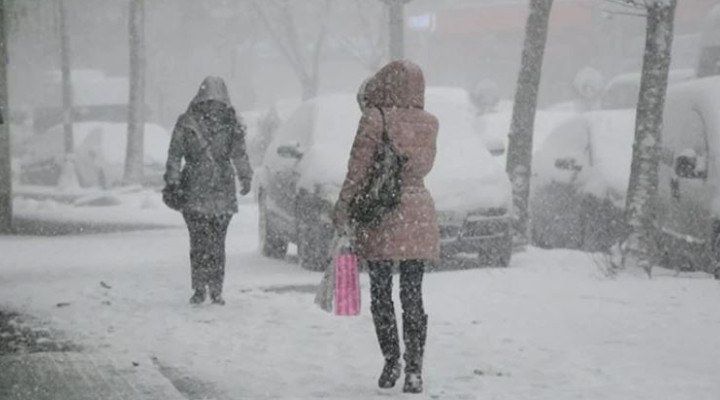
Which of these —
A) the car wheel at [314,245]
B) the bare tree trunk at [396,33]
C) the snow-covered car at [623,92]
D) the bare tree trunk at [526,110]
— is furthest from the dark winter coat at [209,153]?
the snow-covered car at [623,92]

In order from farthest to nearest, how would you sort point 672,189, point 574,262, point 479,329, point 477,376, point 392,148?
point 574,262 → point 672,189 → point 479,329 → point 477,376 → point 392,148


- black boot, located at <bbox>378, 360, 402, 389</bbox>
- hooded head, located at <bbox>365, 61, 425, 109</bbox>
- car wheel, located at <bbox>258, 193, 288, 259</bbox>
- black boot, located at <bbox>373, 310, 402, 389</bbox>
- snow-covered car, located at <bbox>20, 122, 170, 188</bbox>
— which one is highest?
hooded head, located at <bbox>365, 61, 425, 109</bbox>

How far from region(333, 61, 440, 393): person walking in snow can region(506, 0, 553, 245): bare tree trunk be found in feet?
26.2

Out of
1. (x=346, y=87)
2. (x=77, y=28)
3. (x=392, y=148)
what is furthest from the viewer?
(x=346, y=87)

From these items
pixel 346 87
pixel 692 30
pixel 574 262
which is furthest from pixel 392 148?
pixel 346 87

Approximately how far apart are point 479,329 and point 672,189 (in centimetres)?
407

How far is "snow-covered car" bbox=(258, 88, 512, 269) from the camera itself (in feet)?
38.9

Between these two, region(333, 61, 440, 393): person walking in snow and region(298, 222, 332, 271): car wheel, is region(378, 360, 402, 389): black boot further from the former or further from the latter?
region(298, 222, 332, 271): car wheel

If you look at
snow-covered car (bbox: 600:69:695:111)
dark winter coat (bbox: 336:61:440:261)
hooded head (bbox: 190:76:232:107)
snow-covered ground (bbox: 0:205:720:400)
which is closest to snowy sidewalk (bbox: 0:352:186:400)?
snow-covered ground (bbox: 0:205:720:400)

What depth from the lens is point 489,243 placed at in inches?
476

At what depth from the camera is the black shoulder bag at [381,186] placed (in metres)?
6.27

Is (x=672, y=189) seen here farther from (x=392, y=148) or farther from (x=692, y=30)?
(x=692, y=30)

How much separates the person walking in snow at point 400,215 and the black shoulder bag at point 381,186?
26 millimetres

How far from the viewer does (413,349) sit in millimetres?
6402
